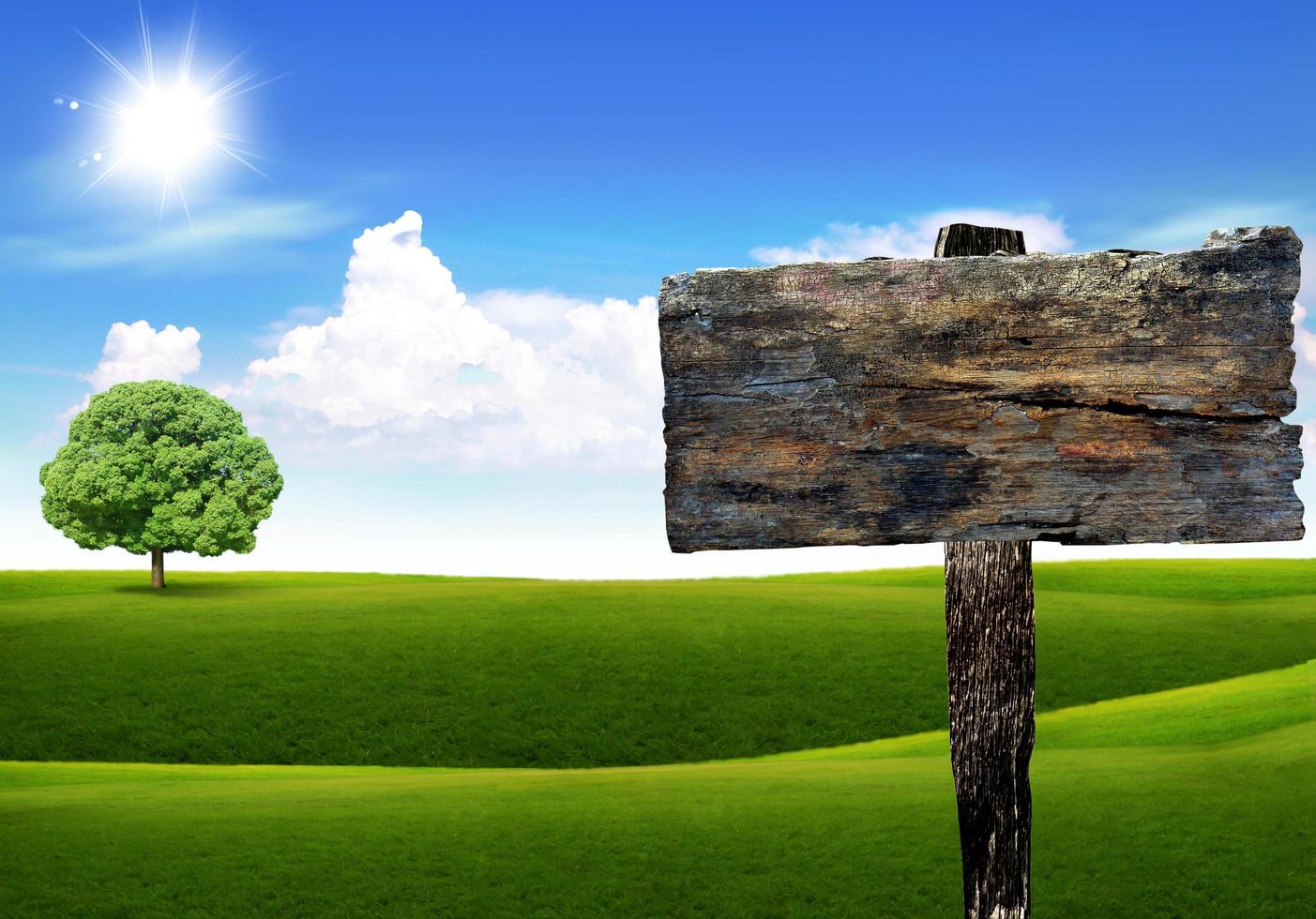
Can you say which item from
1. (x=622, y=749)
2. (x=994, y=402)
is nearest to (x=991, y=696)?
(x=994, y=402)

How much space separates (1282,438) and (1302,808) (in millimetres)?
11754

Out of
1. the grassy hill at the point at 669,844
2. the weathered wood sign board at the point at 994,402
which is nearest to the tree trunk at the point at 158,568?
the grassy hill at the point at 669,844

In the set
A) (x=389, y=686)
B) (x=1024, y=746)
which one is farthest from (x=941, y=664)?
(x=1024, y=746)

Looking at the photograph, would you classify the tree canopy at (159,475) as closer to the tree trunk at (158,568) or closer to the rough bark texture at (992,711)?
the tree trunk at (158,568)

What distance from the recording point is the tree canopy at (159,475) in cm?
4459

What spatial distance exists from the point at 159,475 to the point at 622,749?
2943cm

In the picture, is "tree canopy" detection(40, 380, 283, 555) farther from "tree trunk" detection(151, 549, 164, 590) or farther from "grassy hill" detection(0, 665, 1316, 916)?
"grassy hill" detection(0, 665, 1316, 916)

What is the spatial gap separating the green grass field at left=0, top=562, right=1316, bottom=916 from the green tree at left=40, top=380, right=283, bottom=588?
3255 mm

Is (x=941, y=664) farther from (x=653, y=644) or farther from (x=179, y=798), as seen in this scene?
(x=179, y=798)

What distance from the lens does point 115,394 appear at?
46.0 m

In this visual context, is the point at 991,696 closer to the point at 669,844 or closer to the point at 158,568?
the point at 669,844

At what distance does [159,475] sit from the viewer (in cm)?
4525

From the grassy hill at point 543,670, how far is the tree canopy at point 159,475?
22.1 feet

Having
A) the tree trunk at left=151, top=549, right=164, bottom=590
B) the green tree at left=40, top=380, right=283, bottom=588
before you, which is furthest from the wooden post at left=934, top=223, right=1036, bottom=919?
the tree trunk at left=151, top=549, right=164, bottom=590
